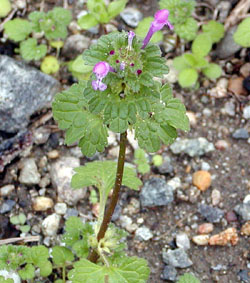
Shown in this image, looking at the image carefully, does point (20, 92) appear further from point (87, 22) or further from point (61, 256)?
point (61, 256)

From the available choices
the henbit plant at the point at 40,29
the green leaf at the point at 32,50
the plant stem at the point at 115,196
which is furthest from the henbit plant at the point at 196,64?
the plant stem at the point at 115,196

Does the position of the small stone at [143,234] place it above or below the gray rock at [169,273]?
above

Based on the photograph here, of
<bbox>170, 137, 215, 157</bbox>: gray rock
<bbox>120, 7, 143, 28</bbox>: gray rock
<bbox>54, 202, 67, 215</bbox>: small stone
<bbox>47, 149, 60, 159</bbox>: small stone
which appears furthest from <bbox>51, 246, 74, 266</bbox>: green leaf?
<bbox>120, 7, 143, 28</bbox>: gray rock

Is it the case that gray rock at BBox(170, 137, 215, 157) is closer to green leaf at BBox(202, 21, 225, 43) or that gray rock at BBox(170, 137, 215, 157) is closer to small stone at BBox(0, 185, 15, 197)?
green leaf at BBox(202, 21, 225, 43)

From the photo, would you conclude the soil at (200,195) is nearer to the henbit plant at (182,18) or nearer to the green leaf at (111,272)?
the henbit plant at (182,18)

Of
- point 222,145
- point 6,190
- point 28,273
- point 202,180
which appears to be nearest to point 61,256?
point 28,273

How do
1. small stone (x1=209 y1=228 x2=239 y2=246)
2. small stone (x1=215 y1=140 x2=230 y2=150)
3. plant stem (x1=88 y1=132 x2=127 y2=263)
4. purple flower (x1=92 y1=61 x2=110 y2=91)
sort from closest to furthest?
purple flower (x1=92 y1=61 x2=110 y2=91) → plant stem (x1=88 y1=132 x2=127 y2=263) → small stone (x1=209 y1=228 x2=239 y2=246) → small stone (x1=215 y1=140 x2=230 y2=150)
